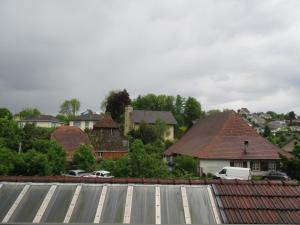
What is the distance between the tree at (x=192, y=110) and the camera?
9700 cm

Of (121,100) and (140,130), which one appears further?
(121,100)

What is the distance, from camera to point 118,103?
297 ft

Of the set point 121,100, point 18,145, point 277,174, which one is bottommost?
point 277,174

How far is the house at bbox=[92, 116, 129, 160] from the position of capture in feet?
173

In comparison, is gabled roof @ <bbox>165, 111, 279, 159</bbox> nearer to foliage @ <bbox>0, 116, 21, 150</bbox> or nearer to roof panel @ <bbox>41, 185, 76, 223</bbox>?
foliage @ <bbox>0, 116, 21, 150</bbox>

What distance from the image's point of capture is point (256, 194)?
7.71 metres

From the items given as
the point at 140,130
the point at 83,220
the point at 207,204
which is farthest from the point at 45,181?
the point at 140,130

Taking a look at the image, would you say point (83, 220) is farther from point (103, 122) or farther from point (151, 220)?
point (103, 122)

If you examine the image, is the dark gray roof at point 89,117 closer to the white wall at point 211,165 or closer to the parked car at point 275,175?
the white wall at point 211,165

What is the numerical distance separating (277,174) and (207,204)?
103 ft

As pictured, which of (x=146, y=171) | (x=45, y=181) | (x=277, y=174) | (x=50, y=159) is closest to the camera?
(x=45, y=181)

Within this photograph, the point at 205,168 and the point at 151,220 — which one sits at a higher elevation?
the point at 151,220

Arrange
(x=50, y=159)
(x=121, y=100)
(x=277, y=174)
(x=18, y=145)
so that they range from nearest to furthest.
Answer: (x=50, y=159), (x=277, y=174), (x=18, y=145), (x=121, y=100)

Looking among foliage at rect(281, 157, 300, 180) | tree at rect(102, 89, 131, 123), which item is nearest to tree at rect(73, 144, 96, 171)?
foliage at rect(281, 157, 300, 180)
